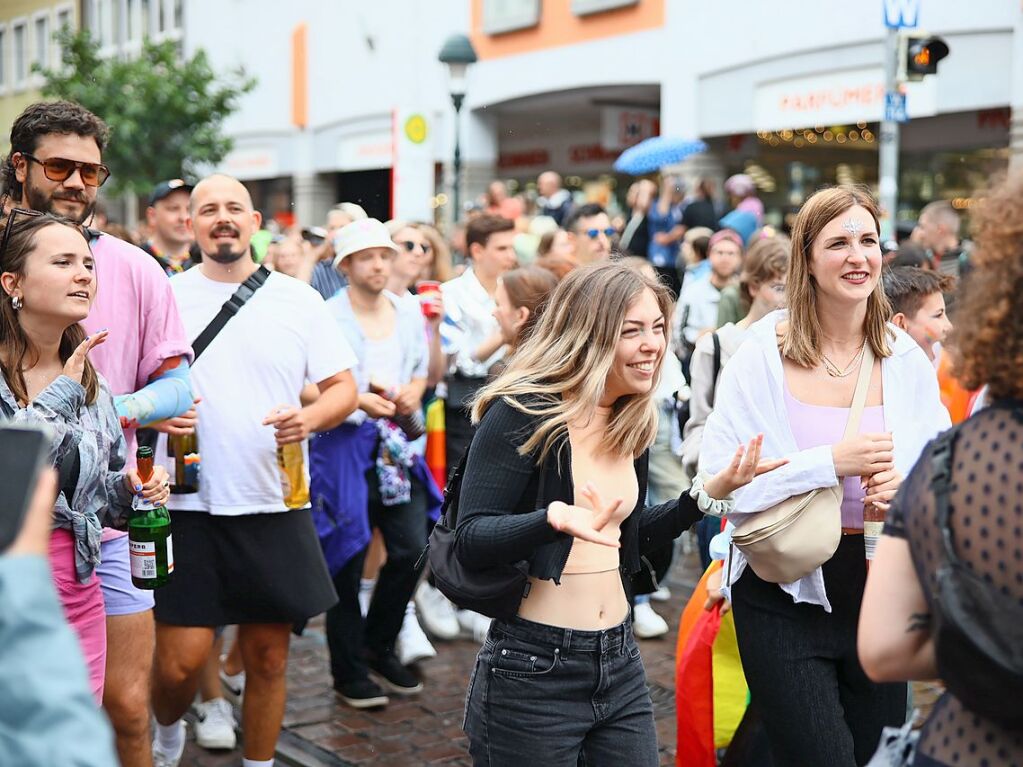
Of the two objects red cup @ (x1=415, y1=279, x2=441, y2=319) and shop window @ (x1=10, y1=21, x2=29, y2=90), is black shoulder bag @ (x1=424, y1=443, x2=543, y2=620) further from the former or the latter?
shop window @ (x1=10, y1=21, x2=29, y2=90)

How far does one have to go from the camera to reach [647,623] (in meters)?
7.13

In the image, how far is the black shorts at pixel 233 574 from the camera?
4727 millimetres

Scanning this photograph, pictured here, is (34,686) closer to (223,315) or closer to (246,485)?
(246,485)

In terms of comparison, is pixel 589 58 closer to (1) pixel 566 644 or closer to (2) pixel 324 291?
(2) pixel 324 291

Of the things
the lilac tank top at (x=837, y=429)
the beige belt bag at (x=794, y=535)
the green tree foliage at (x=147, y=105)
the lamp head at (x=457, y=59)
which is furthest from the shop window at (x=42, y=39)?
the beige belt bag at (x=794, y=535)

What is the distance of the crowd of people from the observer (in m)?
2.14

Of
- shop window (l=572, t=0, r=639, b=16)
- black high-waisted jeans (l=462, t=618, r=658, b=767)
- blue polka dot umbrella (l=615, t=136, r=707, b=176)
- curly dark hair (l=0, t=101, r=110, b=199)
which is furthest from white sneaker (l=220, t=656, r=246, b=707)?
shop window (l=572, t=0, r=639, b=16)

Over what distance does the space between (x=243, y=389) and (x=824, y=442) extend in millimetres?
2161

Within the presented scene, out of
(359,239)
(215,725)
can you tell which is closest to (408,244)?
(359,239)

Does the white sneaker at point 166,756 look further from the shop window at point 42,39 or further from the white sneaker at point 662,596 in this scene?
the shop window at point 42,39

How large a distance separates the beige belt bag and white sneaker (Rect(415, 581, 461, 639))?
3.77 meters

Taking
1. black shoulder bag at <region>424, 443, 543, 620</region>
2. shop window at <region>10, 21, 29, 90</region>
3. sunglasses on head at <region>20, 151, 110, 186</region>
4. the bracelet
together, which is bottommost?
black shoulder bag at <region>424, 443, 543, 620</region>

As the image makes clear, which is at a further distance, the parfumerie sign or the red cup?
the parfumerie sign

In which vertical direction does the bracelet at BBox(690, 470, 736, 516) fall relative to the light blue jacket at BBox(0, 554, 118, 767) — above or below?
below
